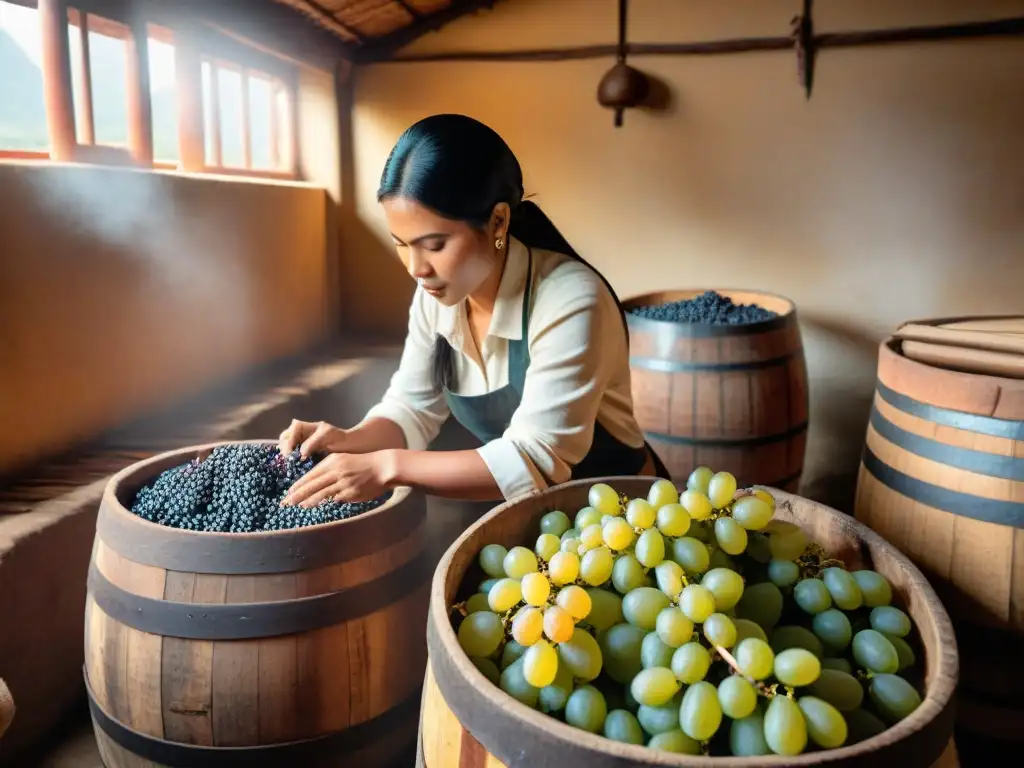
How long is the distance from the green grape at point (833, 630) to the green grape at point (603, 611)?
0.24 m

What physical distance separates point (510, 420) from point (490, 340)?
22 centimetres

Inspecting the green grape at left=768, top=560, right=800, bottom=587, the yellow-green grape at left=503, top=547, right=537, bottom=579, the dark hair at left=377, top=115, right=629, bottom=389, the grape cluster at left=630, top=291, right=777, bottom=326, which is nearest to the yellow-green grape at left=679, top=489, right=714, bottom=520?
the green grape at left=768, top=560, right=800, bottom=587

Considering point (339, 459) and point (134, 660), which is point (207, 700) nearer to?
point (134, 660)

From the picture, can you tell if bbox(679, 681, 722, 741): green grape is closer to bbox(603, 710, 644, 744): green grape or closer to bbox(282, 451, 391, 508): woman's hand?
bbox(603, 710, 644, 744): green grape

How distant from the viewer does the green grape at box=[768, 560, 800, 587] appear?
100 cm

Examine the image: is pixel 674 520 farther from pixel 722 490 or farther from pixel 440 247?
pixel 440 247

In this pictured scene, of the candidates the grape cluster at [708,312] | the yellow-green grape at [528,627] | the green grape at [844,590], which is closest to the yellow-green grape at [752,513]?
the green grape at [844,590]

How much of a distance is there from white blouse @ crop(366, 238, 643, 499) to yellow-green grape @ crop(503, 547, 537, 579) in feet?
1.19

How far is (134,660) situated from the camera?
1284mm

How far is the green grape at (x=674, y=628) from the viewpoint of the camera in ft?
2.72

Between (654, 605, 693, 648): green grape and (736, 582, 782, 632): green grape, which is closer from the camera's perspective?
(654, 605, 693, 648): green grape

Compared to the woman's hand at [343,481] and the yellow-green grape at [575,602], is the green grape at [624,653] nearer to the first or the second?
the yellow-green grape at [575,602]

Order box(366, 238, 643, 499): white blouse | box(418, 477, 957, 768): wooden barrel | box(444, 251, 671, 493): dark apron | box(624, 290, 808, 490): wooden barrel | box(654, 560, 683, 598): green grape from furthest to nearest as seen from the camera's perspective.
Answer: box(624, 290, 808, 490): wooden barrel → box(444, 251, 671, 493): dark apron → box(366, 238, 643, 499): white blouse → box(654, 560, 683, 598): green grape → box(418, 477, 957, 768): wooden barrel

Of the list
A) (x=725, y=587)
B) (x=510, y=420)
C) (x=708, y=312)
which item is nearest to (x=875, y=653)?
(x=725, y=587)
